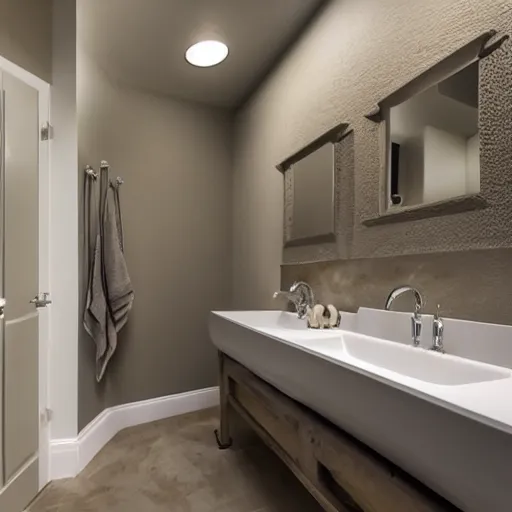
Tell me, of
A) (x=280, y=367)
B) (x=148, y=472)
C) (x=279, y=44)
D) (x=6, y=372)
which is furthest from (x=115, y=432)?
(x=279, y=44)

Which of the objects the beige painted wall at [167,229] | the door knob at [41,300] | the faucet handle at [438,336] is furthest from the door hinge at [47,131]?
the faucet handle at [438,336]

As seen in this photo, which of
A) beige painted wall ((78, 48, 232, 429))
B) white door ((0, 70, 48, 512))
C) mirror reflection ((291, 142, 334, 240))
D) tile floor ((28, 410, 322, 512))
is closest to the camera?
white door ((0, 70, 48, 512))

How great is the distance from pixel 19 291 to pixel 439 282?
163 cm

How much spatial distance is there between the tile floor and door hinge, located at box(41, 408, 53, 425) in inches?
11.5

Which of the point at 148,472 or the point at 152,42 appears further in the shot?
the point at 152,42

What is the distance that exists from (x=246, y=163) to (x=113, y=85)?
3.28ft

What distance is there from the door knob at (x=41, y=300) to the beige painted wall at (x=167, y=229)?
2.26 ft

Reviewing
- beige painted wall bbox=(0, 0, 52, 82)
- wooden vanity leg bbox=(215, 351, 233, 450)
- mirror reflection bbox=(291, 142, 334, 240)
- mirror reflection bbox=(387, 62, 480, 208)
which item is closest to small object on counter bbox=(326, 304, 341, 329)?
mirror reflection bbox=(291, 142, 334, 240)

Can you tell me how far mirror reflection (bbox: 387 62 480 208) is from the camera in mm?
1165

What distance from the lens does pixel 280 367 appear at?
1.20m

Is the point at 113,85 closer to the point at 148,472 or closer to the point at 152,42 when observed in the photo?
the point at 152,42

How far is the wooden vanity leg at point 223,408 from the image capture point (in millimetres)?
2086

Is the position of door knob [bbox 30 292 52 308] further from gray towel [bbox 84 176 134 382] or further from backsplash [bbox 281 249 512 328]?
backsplash [bbox 281 249 512 328]

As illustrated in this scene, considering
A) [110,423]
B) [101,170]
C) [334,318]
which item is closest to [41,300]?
[101,170]
